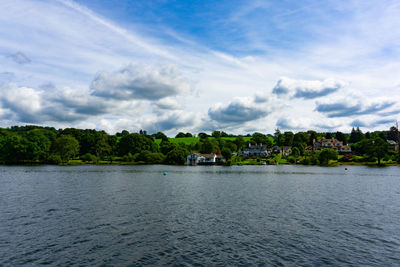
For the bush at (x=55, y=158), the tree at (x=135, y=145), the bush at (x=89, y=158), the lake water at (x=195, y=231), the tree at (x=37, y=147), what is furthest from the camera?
the tree at (x=135, y=145)

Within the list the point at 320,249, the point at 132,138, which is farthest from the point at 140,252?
the point at 132,138

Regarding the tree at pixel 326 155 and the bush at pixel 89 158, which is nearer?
the tree at pixel 326 155

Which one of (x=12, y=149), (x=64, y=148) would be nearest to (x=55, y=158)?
(x=64, y=148)

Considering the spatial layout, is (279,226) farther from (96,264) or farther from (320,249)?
(96,264)

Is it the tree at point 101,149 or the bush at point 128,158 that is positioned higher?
the tree at point 101,149

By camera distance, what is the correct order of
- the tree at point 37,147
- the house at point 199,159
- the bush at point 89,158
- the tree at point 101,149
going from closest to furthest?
1. the tree at point 37,147
2. the bush at point 89,158
3. the house at point 199,159
4. the tree at point 101,149

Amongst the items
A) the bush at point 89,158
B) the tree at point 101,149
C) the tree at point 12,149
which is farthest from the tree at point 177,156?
the tree at point 12,149

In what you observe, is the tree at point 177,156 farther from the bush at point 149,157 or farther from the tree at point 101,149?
the tree at point 101,149

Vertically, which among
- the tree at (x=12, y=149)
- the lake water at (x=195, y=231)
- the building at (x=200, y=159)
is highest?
the tree at (x=12, y=149)

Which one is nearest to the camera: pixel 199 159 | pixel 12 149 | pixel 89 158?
pixel 12 149

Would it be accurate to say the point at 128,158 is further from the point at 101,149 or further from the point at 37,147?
the point at 37,147

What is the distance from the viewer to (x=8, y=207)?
3578 centimetres

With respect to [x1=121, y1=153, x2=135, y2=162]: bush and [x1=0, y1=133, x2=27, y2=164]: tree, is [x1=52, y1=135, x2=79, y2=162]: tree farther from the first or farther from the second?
[x1=121, y1=153, x2=135, y2=162]: bush

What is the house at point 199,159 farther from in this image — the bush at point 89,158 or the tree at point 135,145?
the bush at point 89,158
